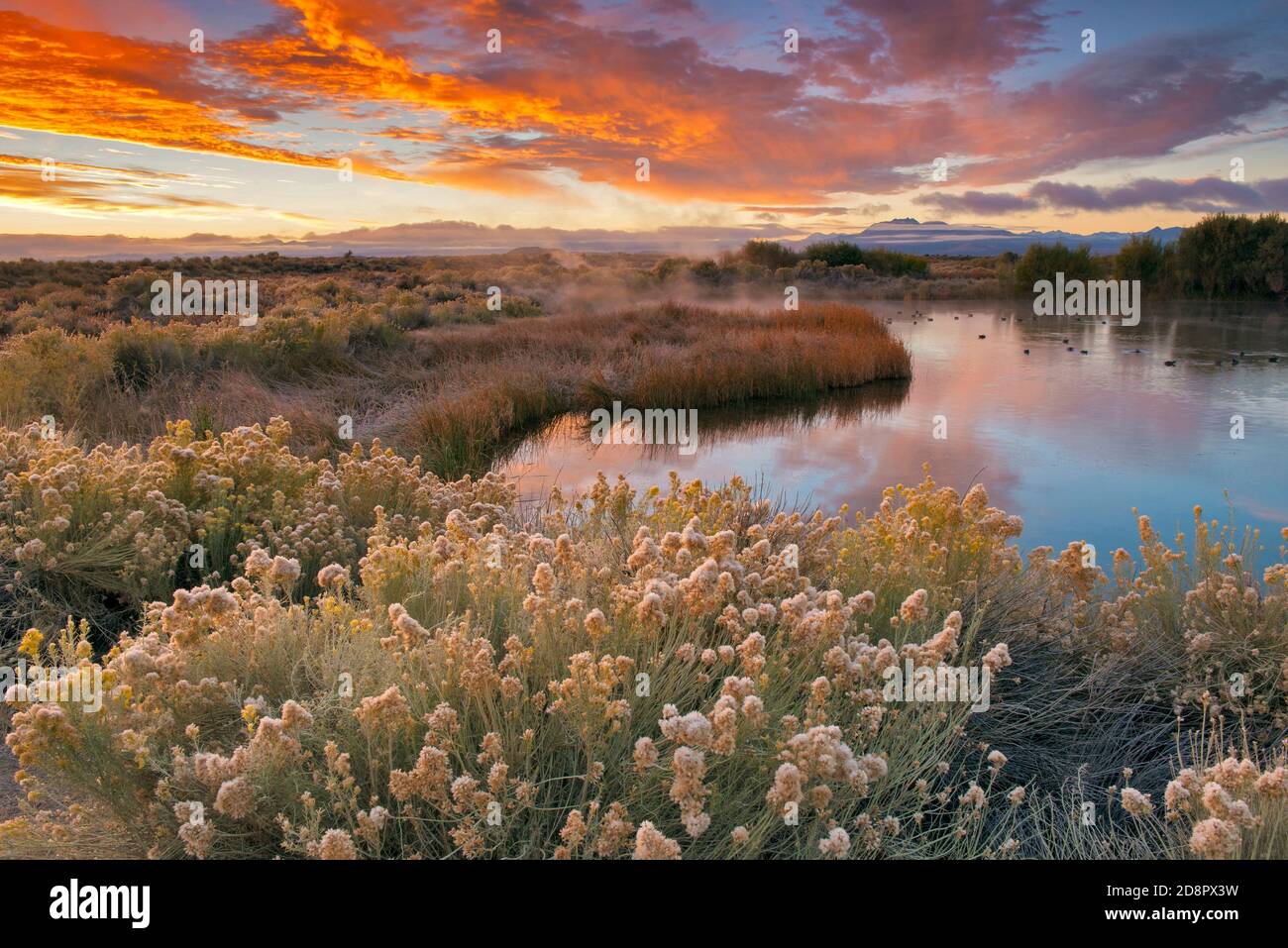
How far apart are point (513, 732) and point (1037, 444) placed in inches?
461

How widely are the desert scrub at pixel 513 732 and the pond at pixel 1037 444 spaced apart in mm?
3986

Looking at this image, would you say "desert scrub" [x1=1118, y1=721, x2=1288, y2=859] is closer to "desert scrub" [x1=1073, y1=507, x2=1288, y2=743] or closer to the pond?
"desert scrub" [x1=1073, y1=507, x2=1288, y2=743]

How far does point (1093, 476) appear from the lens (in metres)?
10.8

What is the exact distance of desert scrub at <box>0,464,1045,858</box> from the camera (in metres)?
2.25

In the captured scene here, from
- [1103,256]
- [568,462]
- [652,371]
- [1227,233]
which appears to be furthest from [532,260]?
[568,462]

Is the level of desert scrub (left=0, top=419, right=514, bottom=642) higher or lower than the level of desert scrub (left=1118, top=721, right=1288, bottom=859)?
higher

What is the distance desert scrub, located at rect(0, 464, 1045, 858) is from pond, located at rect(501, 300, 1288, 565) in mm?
3986

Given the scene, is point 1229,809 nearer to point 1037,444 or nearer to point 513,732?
point 513,732

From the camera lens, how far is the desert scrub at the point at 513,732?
2.25 meters

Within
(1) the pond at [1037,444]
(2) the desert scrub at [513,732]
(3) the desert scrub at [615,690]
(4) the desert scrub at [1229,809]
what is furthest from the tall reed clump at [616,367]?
(4) the desert scrub at [1229,809]

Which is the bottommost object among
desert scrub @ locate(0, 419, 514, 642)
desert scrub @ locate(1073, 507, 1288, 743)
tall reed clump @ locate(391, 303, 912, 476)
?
desert scrub @ locate(1073, 507, 1288, 743)

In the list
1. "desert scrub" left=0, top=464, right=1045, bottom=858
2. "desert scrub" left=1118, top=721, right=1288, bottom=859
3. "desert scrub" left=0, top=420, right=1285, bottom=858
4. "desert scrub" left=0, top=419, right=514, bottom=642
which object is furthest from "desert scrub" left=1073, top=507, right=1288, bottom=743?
"desert scrub" left=0, top=419, right=514, bottom=642
